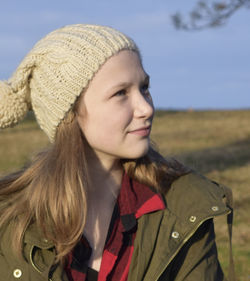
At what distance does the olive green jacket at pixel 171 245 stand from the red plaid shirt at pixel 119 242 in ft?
0.21

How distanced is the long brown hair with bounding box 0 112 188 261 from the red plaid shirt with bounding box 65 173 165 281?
168 millimetres

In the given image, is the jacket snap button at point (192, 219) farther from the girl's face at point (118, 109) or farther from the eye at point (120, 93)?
the eye at point (120, 93)

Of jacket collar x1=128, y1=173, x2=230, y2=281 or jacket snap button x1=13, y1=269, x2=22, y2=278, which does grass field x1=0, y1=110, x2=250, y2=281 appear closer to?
jacket collar x1=128, y1=173, x2=230, y2=281

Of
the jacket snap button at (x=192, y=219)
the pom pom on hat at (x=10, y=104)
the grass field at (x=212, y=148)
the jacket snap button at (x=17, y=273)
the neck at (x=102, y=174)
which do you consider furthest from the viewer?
the grass field at (x=212, y=148)

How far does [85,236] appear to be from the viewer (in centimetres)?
328

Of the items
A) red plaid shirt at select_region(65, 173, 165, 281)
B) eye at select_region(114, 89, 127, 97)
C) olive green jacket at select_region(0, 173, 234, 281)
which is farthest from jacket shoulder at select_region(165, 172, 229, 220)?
eye at select_region(114, 89, 127, 97)

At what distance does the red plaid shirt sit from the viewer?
10.4 feet

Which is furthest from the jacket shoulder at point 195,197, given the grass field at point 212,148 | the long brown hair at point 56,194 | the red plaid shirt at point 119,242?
the grass field at point 212,148

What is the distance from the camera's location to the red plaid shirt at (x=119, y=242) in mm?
3178

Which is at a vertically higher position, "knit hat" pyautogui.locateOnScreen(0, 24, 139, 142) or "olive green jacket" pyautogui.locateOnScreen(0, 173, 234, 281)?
"knit hat" pyautogui.locateOnScreen(0, 24, 139, 142)

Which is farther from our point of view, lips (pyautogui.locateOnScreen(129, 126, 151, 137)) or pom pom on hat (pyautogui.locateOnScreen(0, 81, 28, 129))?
pom pom on hat (pyautogui.locateOnScreen(0, 81, 28, 129))

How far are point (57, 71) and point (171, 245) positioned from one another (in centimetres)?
117

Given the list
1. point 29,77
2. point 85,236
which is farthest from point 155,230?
point 29,77

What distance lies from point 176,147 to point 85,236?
38.1 ft
